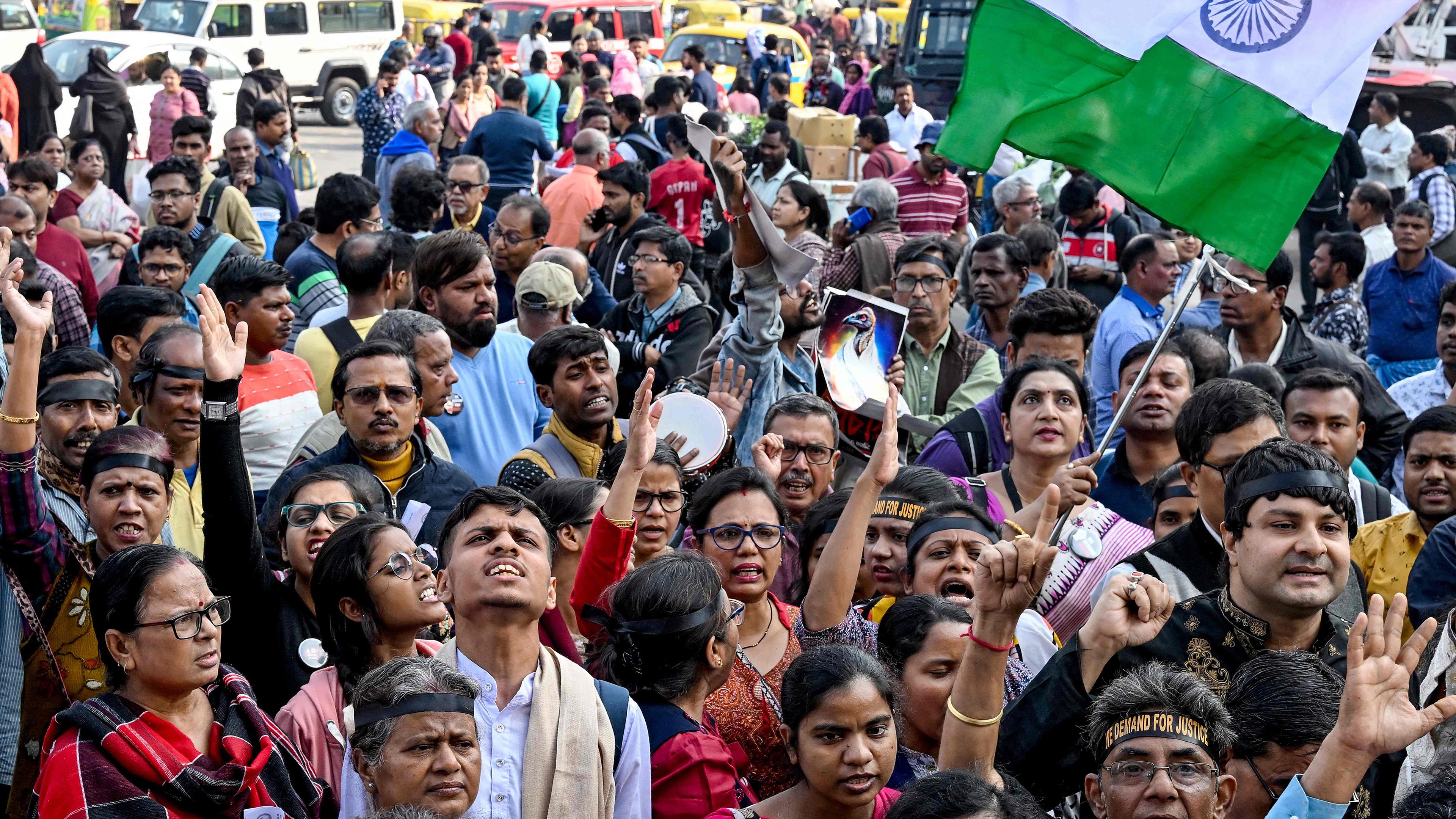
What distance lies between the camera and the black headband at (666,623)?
348cm

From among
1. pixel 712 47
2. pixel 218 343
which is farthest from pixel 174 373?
pixel 712 47

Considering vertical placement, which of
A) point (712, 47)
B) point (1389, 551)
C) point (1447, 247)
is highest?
point (712, 47)

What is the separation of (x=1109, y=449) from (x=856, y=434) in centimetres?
104

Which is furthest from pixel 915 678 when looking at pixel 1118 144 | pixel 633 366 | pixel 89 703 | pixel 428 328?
pixel 633 366

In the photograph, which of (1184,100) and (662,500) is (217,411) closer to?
(662,500)

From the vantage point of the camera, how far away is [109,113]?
1343 cm

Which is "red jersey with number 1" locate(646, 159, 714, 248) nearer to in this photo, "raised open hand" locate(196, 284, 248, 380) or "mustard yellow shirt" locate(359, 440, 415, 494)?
"mustard yellow shirt" locate(359, 440, 415, 494)

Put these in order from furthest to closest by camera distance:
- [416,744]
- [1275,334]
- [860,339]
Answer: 1. [1275,334]
2. [860,339]
3. [416,744]

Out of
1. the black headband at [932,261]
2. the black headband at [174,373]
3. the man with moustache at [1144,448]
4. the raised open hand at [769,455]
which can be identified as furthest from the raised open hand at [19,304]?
the black headband at [932,261]

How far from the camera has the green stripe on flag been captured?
3965mm

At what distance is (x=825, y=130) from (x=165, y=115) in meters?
6.13

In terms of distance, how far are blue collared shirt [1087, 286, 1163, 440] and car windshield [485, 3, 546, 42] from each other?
21.5 meters

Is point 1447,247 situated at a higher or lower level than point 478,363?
lower

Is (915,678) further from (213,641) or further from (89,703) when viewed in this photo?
Result: (89,703)
